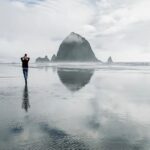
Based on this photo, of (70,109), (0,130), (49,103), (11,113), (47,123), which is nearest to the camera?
(0,130)

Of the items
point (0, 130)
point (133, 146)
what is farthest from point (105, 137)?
point (0, 130)

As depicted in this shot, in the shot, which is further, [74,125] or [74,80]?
[74,80]

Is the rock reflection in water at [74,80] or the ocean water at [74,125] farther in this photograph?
the rock reflection in water at [74,80]

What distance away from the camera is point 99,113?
11.1 metres

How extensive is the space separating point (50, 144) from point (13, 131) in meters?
1.74

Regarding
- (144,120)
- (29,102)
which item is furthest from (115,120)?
(29,102)

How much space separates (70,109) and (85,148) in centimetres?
544

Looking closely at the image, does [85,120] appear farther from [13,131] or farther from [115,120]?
[13,131]

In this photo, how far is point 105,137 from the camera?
7586mm

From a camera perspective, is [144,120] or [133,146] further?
[144,120]

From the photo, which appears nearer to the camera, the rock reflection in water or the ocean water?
the ocean water

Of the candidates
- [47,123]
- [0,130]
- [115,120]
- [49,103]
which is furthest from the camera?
[49,103]

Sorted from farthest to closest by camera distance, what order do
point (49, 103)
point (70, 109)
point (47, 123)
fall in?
1. point (49, 103)
2. point (70, 109)
3. point (47, 123)

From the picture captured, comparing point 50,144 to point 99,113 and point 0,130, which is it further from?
point 99,113
